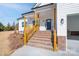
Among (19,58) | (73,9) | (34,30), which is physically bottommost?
(19,58)

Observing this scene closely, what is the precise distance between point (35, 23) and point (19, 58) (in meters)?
1.13

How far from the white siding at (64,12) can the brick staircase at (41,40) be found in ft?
1.15

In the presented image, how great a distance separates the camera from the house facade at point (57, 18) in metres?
7.70

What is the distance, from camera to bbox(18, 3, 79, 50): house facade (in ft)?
25.3

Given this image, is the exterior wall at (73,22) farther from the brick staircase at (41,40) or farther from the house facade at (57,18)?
the brick staircase at (41,40)

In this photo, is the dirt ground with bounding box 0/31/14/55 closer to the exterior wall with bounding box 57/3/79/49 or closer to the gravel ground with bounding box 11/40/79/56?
the gravel ground with bounding box 11/40/79/56

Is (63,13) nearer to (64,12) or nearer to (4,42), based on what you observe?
(64,12)

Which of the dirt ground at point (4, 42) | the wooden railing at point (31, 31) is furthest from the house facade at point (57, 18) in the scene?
the dirt ground at point (4, 42)

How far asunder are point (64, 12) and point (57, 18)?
0.88ft

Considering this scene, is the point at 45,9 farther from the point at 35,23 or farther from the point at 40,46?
the point at 40,46

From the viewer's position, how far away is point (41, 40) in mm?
7828

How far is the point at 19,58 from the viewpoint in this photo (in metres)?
7.48

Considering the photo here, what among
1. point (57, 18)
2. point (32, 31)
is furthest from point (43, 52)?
point (57, 18)

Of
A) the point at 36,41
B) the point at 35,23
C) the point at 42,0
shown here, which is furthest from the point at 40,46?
the point at 42,0
